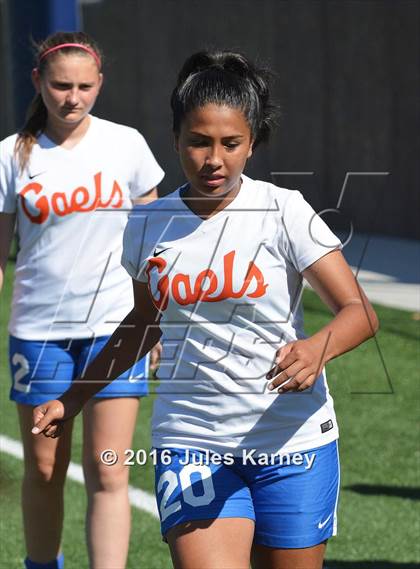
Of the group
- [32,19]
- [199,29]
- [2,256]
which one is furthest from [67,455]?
[199,29]

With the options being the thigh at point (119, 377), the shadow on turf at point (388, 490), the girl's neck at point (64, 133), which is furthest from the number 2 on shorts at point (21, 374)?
the shadow on turf at point (388, 490)

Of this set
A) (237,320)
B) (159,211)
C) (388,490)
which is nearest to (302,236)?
(237,320)

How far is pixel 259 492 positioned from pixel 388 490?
3.81 metres

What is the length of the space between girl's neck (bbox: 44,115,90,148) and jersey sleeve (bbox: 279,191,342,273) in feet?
6.40

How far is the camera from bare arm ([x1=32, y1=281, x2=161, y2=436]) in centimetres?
419

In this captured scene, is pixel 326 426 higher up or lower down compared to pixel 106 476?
higher up

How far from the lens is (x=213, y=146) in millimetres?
3848

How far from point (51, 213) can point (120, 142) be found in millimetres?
441

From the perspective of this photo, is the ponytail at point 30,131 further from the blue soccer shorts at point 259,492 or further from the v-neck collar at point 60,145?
the blue soccer shorts at point 259,492

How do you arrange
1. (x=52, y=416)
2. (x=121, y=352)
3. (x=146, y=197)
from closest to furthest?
(x=52, y=416), (x=121, y=352), (x=146, y=197)

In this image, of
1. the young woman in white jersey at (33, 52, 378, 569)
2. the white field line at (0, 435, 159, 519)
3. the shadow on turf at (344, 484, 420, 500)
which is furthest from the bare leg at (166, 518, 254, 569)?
the shadow on turf at (344, 484, 420, 500)

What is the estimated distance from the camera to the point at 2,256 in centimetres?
566

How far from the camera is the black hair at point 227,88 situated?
12.8 ft

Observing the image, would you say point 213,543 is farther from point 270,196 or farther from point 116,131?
point 116,131
